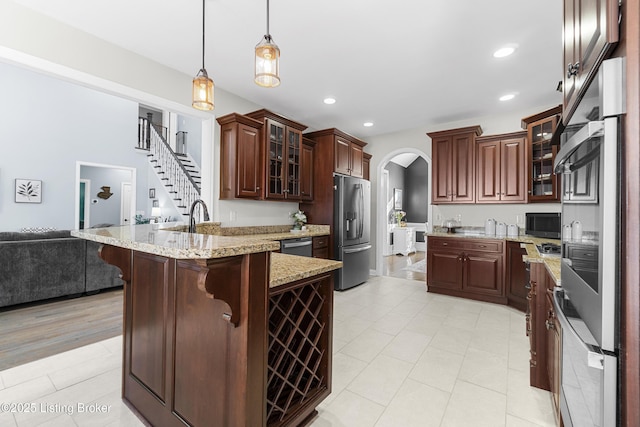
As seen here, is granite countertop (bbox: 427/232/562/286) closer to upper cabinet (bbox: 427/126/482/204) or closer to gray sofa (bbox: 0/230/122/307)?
upper cabinet (bbox: 427/126/482/204)

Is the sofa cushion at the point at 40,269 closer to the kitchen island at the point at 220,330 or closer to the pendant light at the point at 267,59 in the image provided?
the kitchen island at the point at 220,330

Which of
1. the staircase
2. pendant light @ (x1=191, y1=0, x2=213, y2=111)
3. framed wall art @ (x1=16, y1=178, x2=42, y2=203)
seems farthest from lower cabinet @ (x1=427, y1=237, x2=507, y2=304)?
framed wall art @ (x1=16, y1=178, x2=42, y2=203)

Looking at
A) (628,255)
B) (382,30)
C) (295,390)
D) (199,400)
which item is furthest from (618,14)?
(382,30)

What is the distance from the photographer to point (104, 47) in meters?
2.75

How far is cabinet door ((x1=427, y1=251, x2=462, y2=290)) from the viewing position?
13.9ft

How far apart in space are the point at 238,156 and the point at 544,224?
13.4 ft

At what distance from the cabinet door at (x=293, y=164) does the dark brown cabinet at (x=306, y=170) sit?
0.08 meters

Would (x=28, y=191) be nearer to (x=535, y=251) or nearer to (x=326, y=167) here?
(x=326, y=167)

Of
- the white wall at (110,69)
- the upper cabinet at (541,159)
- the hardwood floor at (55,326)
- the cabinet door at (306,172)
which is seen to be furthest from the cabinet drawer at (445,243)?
the hardwood floor at (55,326)

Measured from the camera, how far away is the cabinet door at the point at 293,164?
435 centimetres

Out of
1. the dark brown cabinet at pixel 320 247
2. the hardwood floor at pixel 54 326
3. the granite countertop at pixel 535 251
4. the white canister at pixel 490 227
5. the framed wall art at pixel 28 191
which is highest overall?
the framed wall art at pixel 28 191

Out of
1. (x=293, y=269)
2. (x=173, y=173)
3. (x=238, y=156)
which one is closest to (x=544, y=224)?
(x=293, y=269)

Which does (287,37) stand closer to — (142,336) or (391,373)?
(142,336)

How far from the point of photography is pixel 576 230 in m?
1.09
